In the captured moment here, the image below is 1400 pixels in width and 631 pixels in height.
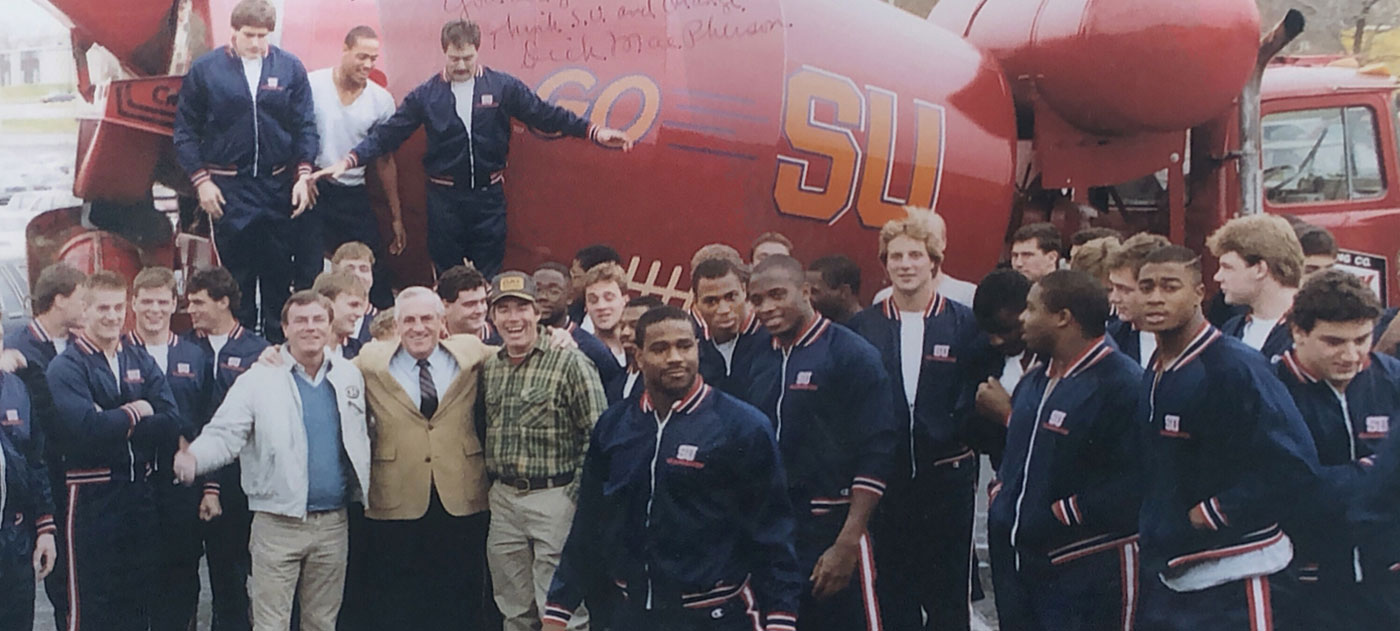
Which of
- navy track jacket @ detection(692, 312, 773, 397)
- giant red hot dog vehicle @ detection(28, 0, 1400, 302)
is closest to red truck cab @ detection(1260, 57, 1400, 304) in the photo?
giant red hot dog vehicle @ detection(28, 0, 1400, 302)

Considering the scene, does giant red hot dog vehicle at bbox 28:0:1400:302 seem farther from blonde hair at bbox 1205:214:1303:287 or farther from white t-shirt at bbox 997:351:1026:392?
blonde hair at bbox 1205:214:1303:287

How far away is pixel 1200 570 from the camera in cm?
348

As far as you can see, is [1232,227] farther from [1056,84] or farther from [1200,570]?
[1056,84]

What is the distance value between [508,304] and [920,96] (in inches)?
80.3

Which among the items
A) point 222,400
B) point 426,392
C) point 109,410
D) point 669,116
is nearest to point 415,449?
point 426,392

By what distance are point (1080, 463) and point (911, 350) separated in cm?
96

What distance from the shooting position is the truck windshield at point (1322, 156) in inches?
269

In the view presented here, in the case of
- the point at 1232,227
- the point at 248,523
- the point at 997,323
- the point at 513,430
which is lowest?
the point at 248,523

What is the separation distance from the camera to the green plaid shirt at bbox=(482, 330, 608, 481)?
4.32 metres

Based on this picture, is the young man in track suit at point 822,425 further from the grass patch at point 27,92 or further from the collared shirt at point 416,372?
the grass patch at point 27,92

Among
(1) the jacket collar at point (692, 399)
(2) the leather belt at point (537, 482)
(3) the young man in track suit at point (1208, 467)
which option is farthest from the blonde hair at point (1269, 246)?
(2) the leather belt at point (537, 482)

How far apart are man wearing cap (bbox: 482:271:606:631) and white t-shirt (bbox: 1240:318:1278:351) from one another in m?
2.15

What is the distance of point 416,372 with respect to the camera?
4465mm

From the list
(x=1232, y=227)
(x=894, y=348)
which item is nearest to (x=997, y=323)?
(x=894, y=348)
